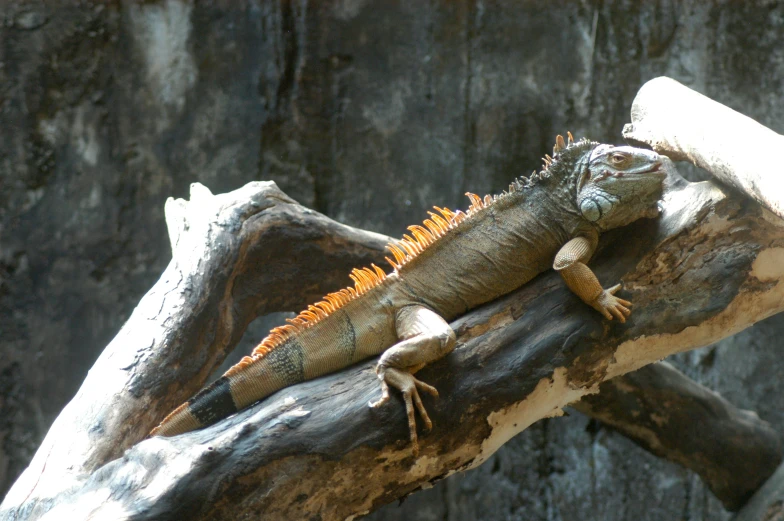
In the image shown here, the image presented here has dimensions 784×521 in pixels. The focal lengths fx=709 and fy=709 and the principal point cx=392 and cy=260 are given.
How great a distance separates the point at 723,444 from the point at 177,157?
15.2 feet

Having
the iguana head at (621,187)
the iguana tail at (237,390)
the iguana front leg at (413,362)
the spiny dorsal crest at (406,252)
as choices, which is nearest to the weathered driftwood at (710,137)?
the iguana head at (621,187)

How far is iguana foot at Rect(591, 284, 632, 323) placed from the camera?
3.11 m

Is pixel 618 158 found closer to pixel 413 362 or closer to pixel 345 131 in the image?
pixel 413 362

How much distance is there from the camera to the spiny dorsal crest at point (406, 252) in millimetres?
3398

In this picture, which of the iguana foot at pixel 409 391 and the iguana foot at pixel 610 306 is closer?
the iguana foot at pixel 409 391

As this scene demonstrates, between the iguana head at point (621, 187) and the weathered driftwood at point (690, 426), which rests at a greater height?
the iguana head at point (621, 187)

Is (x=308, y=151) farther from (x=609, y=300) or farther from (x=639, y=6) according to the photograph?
(x=609, y=300)

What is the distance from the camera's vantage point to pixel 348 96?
589 cm

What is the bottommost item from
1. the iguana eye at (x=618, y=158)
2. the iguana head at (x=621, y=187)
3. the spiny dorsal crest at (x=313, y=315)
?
the spiny dorsal crest at (x=313, y=315)

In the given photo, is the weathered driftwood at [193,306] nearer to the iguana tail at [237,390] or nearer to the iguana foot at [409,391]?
the iguana tail at [237,390]

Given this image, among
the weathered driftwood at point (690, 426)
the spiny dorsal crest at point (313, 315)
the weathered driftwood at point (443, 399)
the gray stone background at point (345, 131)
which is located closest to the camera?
the weathered driftwood at point (443, 399)

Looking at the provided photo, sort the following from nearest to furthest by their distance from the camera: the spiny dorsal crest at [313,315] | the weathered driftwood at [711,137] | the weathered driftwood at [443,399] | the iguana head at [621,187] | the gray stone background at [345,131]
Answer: the weathered driftwood at [711,137] → the weathered driftwood at [443,399] → the iguana head at [621,187] → the spiny dorsal crest at [313,315] → the gray stone background at [345,131]

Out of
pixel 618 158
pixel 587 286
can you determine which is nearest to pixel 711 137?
pixel 618 158

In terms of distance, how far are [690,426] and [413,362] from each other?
2736 mm
